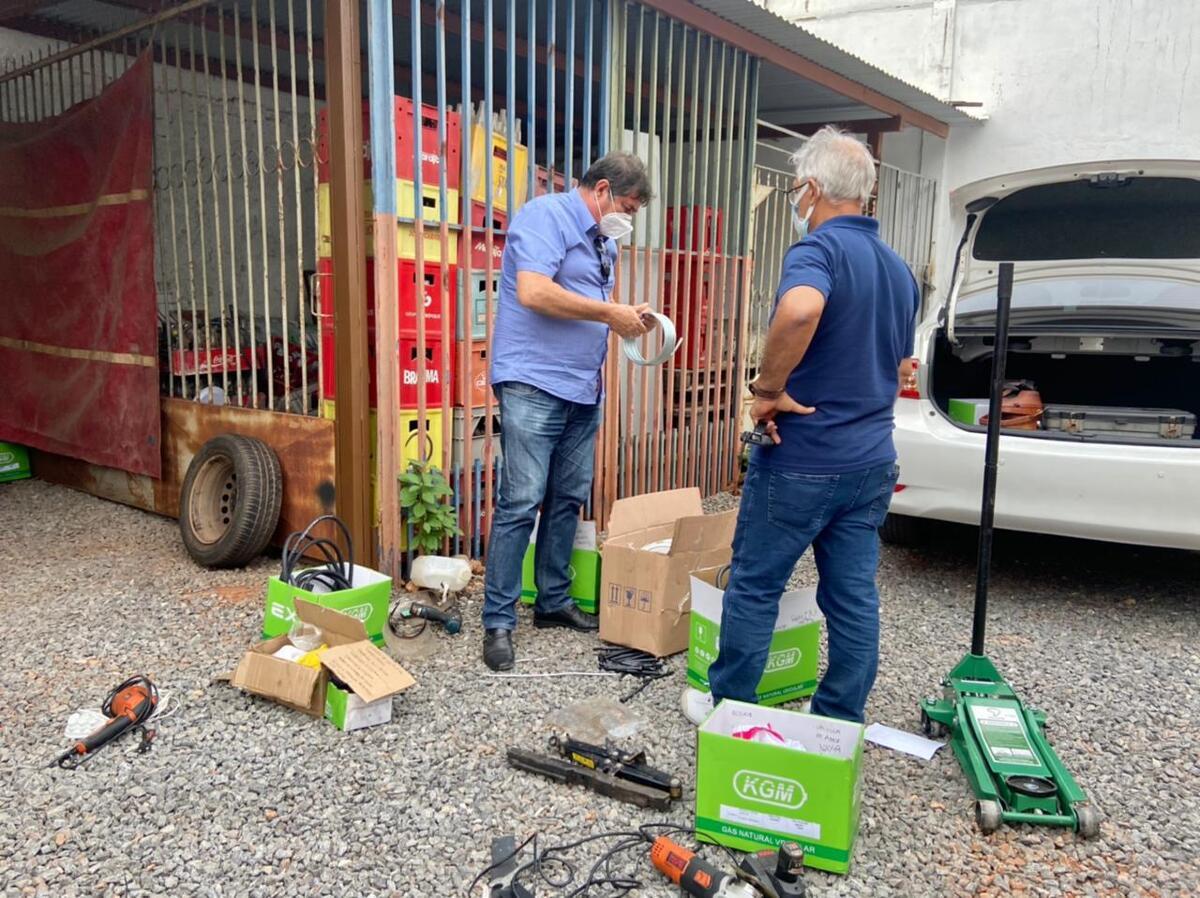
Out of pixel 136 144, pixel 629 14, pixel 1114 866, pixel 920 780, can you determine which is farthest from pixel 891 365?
pixel 136 144

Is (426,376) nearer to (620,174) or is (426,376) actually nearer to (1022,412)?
(620,174)

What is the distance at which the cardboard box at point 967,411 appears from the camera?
4.10 metres

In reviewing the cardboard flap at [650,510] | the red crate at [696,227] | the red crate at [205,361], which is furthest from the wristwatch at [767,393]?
the red crate at [205,361]

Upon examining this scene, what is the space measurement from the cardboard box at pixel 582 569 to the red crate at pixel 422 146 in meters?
1.60

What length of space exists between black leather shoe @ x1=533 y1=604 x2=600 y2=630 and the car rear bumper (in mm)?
1483

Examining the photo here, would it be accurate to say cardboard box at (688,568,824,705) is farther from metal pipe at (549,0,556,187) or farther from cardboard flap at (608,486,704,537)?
metal pipe at (549,0,556,187)

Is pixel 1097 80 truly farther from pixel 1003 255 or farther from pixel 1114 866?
pixel 1114 866

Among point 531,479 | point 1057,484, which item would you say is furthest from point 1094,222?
point 531,479

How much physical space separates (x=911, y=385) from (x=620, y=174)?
176 centimetres

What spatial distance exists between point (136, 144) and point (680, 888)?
14.6ft

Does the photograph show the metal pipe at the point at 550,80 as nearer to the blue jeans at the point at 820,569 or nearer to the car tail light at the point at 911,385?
the car tail light at the point at 911,385

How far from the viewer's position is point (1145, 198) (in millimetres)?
4418

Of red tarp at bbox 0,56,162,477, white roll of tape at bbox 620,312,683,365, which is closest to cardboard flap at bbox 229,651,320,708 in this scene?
white roll of tape at bbox 620,312,683,365

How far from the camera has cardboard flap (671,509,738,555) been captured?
10.9 ft
